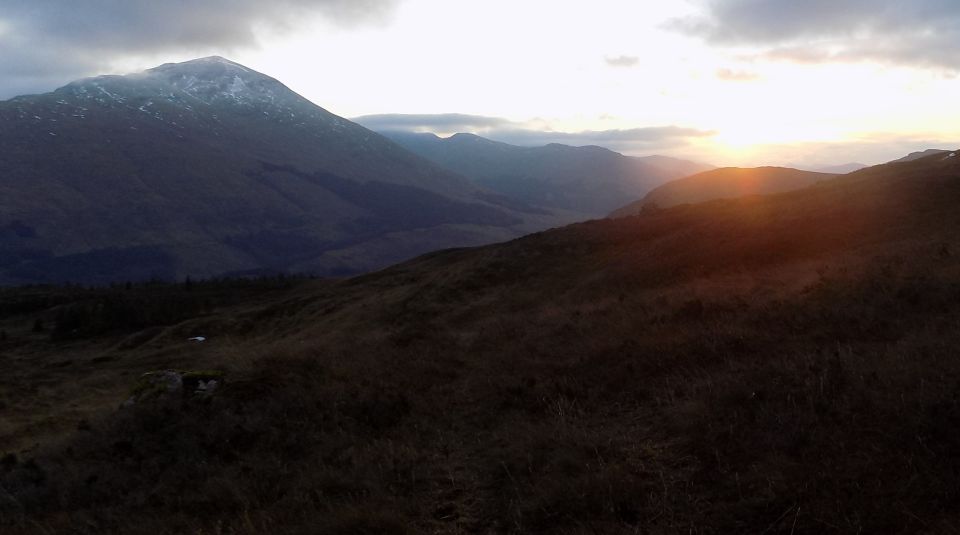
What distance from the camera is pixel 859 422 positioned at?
6445 millimetres

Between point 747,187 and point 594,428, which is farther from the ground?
point 747,187

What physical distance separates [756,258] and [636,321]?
456 inches

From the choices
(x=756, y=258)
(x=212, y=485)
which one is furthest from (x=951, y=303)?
(x=212, y=485)

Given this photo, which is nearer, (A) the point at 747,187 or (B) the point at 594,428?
(B) the point at 594,428

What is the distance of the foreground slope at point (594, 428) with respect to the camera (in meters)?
5.75

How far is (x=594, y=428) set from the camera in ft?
27.6

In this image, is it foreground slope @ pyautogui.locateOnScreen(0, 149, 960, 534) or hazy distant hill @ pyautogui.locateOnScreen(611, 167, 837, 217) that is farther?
hazy distant hill @ pyautogui.locateOnScreen(611, 167, 837, 217)

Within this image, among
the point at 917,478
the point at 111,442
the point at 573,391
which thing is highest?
the point at 917,478

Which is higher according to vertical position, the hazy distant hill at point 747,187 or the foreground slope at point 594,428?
the hazy distant hill at point 747,187

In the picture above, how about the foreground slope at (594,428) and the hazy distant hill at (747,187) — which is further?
the hazy distant hill at (747,187)

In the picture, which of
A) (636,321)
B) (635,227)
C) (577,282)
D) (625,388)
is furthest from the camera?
(635,227)

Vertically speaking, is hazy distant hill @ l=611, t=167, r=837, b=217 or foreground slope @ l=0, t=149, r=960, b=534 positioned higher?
hazy distant hill @ l=611, t=167, r=837, b=217

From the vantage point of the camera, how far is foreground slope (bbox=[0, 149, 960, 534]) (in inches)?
226

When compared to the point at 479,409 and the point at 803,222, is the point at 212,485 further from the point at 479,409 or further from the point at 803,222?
the point at 803,222
